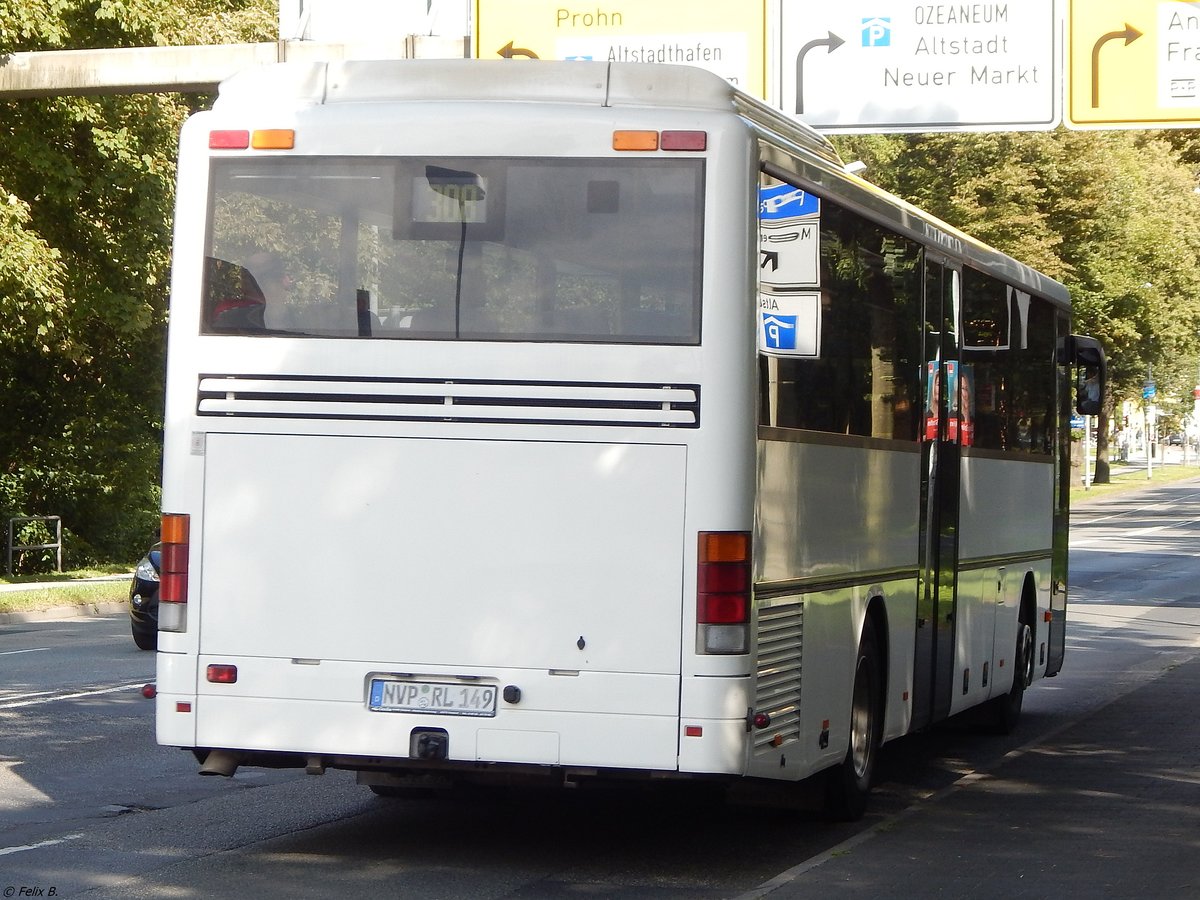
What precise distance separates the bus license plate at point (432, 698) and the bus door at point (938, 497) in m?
3.85

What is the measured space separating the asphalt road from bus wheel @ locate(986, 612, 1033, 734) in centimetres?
14

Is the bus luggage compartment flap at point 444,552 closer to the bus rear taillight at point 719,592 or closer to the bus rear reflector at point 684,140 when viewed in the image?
the bus rear taillight at point 719,592

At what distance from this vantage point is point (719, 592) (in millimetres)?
7855

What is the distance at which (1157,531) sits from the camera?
49.4m

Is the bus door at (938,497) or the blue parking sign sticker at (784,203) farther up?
the blue parking sign sticker at (784,203)

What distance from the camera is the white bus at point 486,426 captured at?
7.90 metres

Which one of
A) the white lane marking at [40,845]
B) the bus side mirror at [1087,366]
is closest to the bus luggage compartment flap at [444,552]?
the white lane marking at [40,845]

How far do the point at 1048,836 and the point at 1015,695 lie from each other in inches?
209

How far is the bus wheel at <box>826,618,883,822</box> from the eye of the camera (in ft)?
31.8

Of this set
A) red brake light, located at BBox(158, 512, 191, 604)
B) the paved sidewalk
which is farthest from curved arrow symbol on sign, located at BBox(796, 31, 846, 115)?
red brake light, located at BBox(158, 512, 191, 604)

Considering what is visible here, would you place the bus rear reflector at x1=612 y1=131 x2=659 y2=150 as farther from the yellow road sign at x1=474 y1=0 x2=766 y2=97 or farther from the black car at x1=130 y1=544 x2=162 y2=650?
the black car at x1=130 y1=544 x2=162 y2=650

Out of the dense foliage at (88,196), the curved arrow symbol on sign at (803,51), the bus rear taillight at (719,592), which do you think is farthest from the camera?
the dense foliage at (88,196)

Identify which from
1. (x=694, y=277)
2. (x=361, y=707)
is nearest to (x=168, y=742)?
(x=361, y=707)

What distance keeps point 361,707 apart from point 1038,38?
26.8ft
